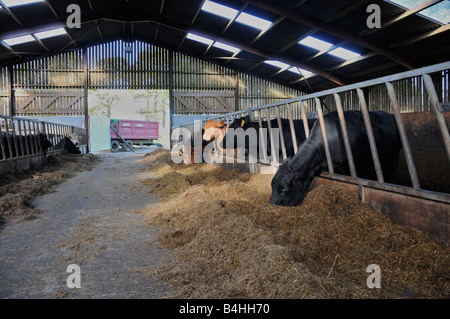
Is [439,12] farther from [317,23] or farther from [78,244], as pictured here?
[78,244]

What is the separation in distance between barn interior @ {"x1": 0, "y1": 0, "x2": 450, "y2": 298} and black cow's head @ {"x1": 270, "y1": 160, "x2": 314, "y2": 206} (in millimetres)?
269

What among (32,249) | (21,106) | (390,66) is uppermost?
(390,66)

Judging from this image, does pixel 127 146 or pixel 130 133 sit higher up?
pixel 130 133

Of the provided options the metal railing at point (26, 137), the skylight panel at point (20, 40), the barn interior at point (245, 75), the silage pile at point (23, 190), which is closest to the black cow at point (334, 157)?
the barn interior at point (245, 75)

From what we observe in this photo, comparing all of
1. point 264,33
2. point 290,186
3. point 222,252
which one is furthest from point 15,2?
point 222,252

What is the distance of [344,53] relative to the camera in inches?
529

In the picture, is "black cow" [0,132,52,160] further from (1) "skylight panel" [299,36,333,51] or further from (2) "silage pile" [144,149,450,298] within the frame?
(1) "skylight panel" [299,36,333,51]

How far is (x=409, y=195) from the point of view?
3014mm

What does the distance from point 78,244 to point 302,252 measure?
2350mm

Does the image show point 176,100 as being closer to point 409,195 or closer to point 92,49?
point 92,49

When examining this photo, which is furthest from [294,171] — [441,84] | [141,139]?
[141,139]

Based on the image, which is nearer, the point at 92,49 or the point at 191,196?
the point at 191,196

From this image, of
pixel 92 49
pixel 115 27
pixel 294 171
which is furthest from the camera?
pixel 92 49
